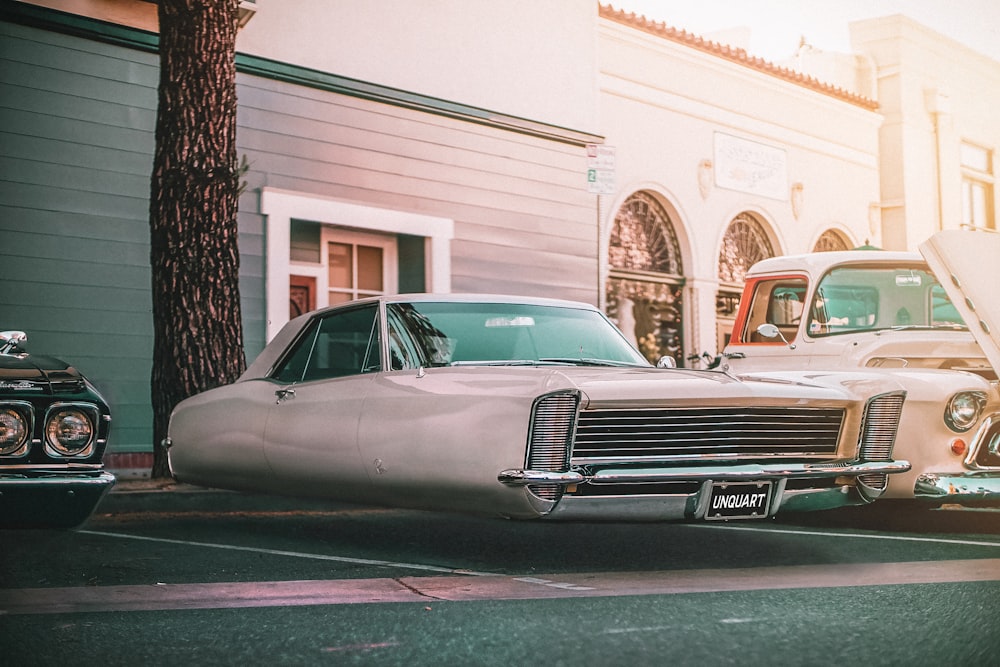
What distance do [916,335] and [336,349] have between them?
12.7 ft

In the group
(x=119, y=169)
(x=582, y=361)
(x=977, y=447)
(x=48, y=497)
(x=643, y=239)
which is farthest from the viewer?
(x=643, y=239)

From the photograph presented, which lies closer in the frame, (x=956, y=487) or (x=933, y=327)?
(x=956, y=487)

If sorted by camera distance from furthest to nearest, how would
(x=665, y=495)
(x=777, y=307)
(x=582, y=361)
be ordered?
(x=777, y=307) → (x=582, y=361) → (x=665, y=495)

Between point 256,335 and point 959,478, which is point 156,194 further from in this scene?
point 959,478

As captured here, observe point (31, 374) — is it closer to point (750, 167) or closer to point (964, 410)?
point (964, 410)

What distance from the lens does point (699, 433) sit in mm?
4902

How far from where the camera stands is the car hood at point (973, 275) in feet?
20.5

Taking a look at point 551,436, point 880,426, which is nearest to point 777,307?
point 880,426

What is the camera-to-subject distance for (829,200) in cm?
2020

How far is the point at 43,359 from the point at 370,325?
6.05 ft

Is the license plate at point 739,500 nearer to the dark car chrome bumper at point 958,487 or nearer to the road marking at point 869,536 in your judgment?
the dark car chrome bumper at point 958,487

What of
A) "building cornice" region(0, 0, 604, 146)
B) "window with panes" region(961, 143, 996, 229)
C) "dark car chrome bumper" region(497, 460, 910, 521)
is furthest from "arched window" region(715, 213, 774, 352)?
"dark car chrome bumper" region(497, 460, 910, 521)

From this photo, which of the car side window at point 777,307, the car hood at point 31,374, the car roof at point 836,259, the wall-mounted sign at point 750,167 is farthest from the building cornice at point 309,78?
the car hood at point 31,374

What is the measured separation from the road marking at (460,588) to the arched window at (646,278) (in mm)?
11130
